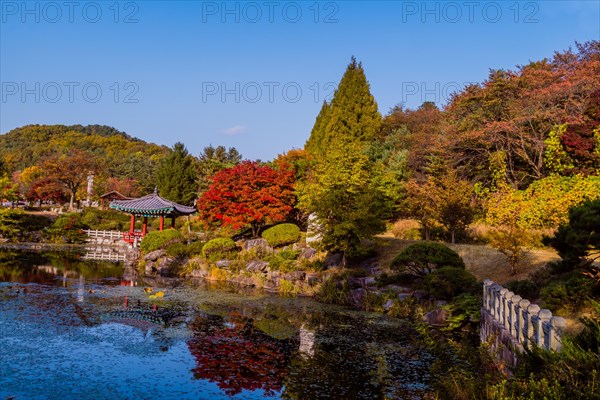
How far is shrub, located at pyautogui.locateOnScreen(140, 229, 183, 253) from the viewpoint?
32031mm

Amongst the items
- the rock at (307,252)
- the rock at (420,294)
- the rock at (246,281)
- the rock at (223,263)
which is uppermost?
the rock at (307,252)

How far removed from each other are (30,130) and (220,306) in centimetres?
13353

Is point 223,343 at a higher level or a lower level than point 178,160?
lower

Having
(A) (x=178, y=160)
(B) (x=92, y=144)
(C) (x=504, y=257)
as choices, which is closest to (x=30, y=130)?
(B) (x=92, y=144)

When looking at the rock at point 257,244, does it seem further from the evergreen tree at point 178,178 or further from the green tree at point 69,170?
the green tree at point 69,170

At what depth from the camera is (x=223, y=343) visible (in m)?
12.9

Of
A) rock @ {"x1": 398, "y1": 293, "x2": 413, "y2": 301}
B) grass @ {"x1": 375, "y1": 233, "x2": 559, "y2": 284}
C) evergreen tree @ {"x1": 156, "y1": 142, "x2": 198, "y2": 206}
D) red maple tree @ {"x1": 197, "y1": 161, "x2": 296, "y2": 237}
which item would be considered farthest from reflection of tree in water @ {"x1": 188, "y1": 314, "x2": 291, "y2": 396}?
evergreen tree @ {"x1": 156, "y1": 142, "x2": 198, "y2": 206}

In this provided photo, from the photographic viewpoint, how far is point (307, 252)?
1000 inches

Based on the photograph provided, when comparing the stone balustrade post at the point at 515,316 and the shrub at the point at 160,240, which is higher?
the shrub at the point at 160,240

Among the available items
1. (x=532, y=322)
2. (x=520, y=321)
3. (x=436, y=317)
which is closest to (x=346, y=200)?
(x=436, y=317)

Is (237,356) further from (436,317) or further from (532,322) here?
(436,317)

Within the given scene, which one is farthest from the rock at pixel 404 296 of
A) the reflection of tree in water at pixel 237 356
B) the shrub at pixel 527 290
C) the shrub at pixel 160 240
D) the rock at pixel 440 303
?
the shrub at pixel 160 240

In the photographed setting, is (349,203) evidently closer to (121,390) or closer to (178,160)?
(121,390)

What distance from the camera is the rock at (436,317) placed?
15781mm
